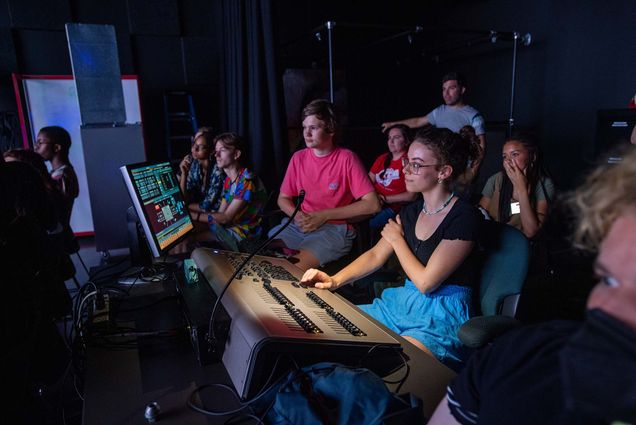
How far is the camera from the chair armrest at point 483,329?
1.22 meters

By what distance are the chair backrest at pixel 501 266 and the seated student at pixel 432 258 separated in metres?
0.05

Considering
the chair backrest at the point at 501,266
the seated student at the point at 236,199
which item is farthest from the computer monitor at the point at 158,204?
the chair backrest at the point at 501,266

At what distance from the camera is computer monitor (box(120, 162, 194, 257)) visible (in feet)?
5.01

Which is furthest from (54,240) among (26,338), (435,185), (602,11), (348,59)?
(602,11)

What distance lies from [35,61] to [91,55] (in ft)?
6.11

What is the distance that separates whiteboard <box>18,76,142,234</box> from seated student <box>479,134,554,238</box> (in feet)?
12.5

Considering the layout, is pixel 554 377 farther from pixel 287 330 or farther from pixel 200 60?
pixel 200 60

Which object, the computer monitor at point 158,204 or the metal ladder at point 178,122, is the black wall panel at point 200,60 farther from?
the computer monitor at point 158,204

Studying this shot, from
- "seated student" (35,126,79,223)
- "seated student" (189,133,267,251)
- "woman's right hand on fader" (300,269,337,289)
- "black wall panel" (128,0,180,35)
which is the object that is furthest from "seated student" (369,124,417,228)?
"black wall panel" (128,0,180,35)

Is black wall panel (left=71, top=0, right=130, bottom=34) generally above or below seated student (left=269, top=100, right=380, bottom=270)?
above

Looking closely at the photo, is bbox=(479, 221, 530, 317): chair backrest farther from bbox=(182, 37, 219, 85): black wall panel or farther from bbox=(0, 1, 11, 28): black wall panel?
bbox=(0, 1, 11, 28): black wall panel

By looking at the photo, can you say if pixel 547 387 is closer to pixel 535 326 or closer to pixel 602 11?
pixel 535 326

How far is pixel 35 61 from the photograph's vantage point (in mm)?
4898

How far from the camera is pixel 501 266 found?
5.01 feet
